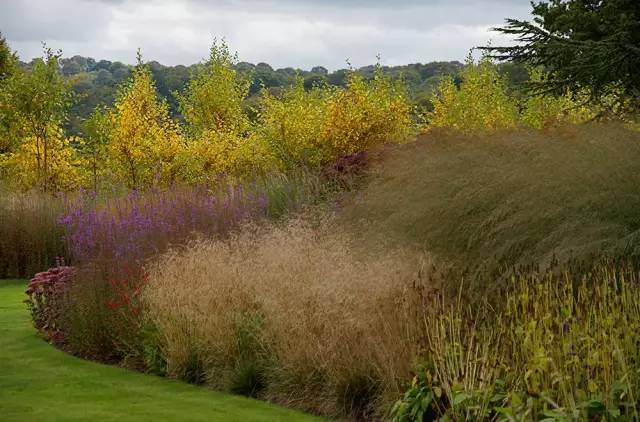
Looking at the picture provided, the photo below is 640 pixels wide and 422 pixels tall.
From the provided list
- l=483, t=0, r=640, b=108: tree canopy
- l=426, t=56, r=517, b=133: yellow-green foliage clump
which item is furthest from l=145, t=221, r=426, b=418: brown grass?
l=426, t=56, r=517, b=133: yellow-green foliage clump

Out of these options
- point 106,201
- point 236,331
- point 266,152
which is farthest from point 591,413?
point 266,152

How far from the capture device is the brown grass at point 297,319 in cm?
658

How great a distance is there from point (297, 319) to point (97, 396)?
74.2 inches

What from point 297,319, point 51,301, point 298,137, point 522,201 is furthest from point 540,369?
point 298,137

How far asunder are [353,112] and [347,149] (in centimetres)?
92

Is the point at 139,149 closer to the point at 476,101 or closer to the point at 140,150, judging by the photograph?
the point at 140,150

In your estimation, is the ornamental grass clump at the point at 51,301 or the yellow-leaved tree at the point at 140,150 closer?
the ornamental grass clump at the point at 51,301

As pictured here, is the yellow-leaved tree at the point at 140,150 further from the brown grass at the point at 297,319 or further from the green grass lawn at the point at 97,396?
the brown grass at the point at 297,319

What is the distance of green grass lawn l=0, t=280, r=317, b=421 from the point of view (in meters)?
6.89

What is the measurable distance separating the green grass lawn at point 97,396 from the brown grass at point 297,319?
29 centimetres

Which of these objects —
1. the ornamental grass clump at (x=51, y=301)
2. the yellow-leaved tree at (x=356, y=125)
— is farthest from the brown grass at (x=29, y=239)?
the yellow-leaved tree at (x=356, y=125)

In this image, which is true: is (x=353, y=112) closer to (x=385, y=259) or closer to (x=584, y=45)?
(x=584, y=45)

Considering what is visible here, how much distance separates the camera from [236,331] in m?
7.74

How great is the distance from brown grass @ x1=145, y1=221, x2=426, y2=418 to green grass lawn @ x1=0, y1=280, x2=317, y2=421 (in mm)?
293
